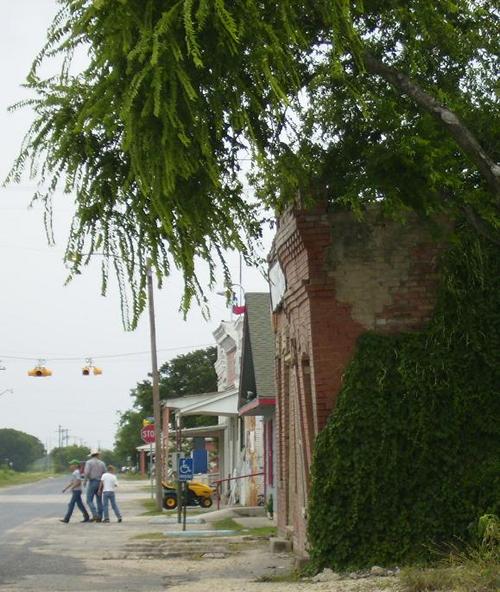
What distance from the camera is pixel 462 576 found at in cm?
1048

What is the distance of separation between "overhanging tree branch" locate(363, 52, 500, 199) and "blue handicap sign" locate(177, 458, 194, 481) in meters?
13.6

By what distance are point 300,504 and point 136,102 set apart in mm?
7844

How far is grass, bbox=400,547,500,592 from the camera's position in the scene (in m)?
10.0

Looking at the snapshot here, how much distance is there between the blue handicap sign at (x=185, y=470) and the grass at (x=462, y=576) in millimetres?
12365

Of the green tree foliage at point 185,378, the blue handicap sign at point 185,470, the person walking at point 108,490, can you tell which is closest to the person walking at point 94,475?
the person walking at point 108,490

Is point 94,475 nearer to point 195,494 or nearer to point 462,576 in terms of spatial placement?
point 195,494

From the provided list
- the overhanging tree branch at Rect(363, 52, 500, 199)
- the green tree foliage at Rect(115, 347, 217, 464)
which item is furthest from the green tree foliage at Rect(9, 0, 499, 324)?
the green tree foliage at Rect(115, 347, 217, 464)

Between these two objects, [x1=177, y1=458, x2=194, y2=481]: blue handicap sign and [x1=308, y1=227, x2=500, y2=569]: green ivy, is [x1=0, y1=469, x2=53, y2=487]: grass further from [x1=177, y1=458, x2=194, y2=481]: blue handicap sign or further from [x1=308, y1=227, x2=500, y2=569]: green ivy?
[x1=308, y1=227, x2=500, y2=569]: green ivy

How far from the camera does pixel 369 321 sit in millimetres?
14062

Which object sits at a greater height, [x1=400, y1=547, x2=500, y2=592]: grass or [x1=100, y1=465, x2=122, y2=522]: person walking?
[x1=100, y1=465, x2=122, y2=522]: person walking

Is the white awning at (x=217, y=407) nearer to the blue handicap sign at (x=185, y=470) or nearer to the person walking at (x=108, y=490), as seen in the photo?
the person walking at (x=108, y=490)

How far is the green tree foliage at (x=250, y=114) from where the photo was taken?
9.59 metres

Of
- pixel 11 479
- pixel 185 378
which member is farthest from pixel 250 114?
pixel 11 479

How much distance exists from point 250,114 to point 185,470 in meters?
14.4
